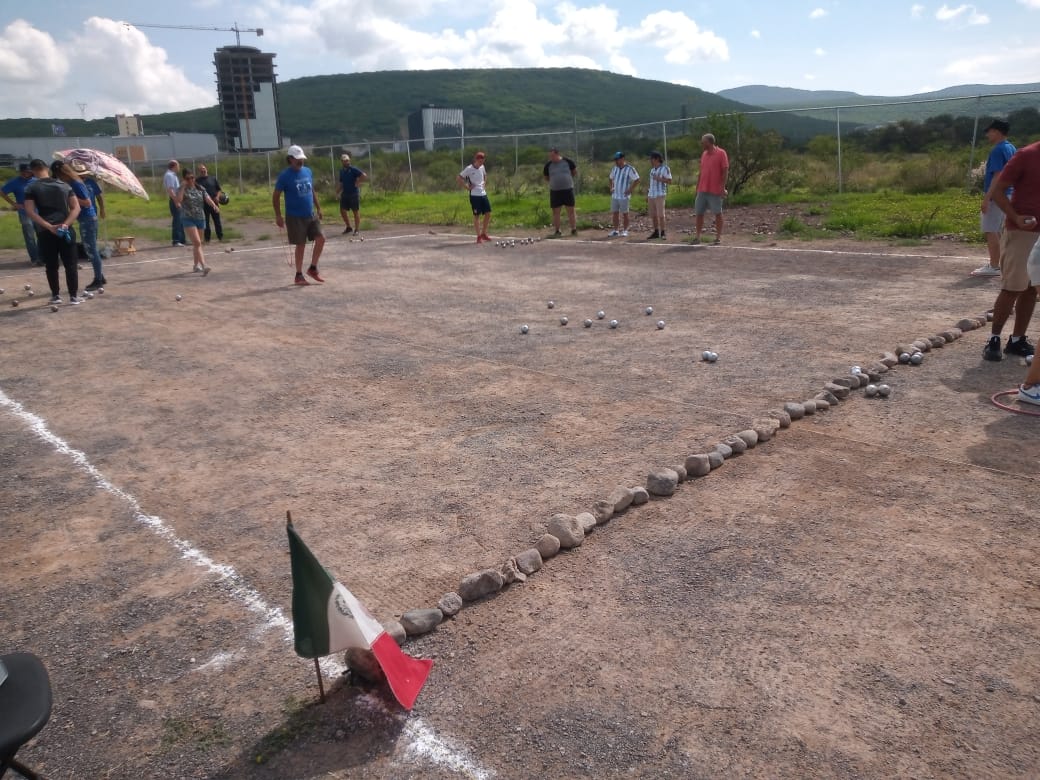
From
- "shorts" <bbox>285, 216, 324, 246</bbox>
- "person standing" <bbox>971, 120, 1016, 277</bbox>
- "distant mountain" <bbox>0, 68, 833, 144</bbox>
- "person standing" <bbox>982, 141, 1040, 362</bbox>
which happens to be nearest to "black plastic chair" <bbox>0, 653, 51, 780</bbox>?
"person standing" <bbox>982, 141, 1040, 362</bbox>

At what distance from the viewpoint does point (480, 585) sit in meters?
3.85

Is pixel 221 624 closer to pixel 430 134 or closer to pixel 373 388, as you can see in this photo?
pixel 373 388

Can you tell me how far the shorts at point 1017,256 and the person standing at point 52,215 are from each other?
37.2 ft

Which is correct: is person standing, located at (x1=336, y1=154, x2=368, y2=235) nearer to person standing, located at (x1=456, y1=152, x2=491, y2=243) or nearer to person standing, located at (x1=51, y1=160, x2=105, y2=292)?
person standing, located at (x1=456, y1=152, x2=491, y2=243)

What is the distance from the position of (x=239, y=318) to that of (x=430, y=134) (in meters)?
83.7

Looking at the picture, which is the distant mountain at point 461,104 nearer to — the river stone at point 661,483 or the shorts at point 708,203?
the shorts at point 708,203

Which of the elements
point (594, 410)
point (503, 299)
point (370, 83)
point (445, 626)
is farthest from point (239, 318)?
point (370, 83)

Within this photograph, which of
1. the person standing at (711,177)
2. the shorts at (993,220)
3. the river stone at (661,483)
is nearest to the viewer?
the river stone at (661,483)

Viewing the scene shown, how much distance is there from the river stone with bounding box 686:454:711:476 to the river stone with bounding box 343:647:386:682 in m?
2.60

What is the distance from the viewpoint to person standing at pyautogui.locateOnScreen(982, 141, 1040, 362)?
6871 millimetres

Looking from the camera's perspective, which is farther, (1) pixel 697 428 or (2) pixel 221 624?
(1) pixel 697 428

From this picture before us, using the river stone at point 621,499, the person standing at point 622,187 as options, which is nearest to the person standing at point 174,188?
the person standing at point 622,187

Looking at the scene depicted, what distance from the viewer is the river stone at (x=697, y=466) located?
514 centimetres

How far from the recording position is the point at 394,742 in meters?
2.94
